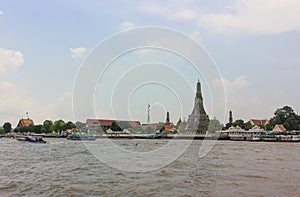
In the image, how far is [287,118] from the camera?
275 feet

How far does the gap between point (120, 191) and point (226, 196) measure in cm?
374

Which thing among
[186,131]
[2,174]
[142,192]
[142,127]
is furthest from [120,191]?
[142,127]

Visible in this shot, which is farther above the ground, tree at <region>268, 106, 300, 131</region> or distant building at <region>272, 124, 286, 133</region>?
tree at <region>268, 106, 300, 131</region>

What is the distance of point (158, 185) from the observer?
13.5m

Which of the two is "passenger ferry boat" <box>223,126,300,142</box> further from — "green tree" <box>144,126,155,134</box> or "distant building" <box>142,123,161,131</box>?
"distant building" <box>142,123,161,131</box>

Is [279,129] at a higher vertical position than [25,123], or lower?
lower

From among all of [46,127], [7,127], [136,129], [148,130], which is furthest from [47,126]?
[148,130]

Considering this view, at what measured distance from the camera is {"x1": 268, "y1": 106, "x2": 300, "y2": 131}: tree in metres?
82.6

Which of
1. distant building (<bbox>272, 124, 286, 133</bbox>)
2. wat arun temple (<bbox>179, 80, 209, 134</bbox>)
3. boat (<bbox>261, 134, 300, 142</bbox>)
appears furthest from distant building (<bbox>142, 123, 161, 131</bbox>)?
boat (<bbox>261, 134, 300, 142</bbox>)

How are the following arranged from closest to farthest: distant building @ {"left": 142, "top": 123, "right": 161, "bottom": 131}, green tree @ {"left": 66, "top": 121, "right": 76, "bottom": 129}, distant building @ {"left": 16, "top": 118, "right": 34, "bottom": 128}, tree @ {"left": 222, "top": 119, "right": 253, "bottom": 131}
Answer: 1. tree @ {"left": 222, "top": 119, "right": 253, "bottom": 131}
2. green tree @ {"left": 66, "top": 121, "right": 76, "bottom": 129}
3. distant building @ {"left": 142, "top": 123, "right": 161, "bottom": 131}
4. distant building @ {"left": 16, "top": 118, "right": 34, "bottom": 128}

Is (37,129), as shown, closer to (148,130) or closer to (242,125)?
(148,130)

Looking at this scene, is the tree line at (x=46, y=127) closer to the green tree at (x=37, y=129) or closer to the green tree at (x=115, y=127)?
the green tree at (x=37, y=129)

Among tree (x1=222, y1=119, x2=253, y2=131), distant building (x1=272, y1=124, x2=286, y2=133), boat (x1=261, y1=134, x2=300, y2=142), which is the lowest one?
boat (x1=261, y1=134, x2=300, y2=142)

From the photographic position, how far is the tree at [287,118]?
271 ft
